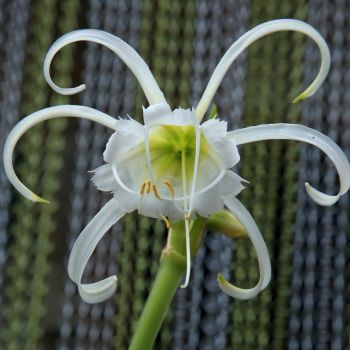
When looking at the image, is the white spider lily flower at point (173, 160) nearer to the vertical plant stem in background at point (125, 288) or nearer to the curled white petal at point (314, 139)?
the curled white petal at point (314, 139)

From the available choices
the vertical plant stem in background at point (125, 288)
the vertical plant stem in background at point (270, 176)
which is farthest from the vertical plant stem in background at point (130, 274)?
the vertical plant stem in background at point (270, 176)

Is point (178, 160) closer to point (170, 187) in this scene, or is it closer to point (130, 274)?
point (170, 187)

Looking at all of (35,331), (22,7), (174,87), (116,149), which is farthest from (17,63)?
(116,149)

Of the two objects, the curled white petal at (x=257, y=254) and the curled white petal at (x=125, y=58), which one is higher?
the curled white petal at (x=125, y=58)

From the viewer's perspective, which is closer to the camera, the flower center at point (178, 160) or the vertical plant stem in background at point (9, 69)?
the flower center at point (178, 160)

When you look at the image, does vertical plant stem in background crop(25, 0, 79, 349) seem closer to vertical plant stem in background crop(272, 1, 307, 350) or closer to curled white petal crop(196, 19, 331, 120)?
vertical plant stem in background crop(272, 1, 307, 350)

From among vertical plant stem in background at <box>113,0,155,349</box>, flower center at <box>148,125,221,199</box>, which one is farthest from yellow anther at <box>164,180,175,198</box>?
vertical plant stem in background at <box>113,0,155,349</box>

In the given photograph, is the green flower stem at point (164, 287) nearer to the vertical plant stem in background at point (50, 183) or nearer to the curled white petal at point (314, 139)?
the curled white petal at point (314, 139)

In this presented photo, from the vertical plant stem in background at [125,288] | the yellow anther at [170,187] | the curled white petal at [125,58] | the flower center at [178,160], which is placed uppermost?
the curled white petal at [125,58]
